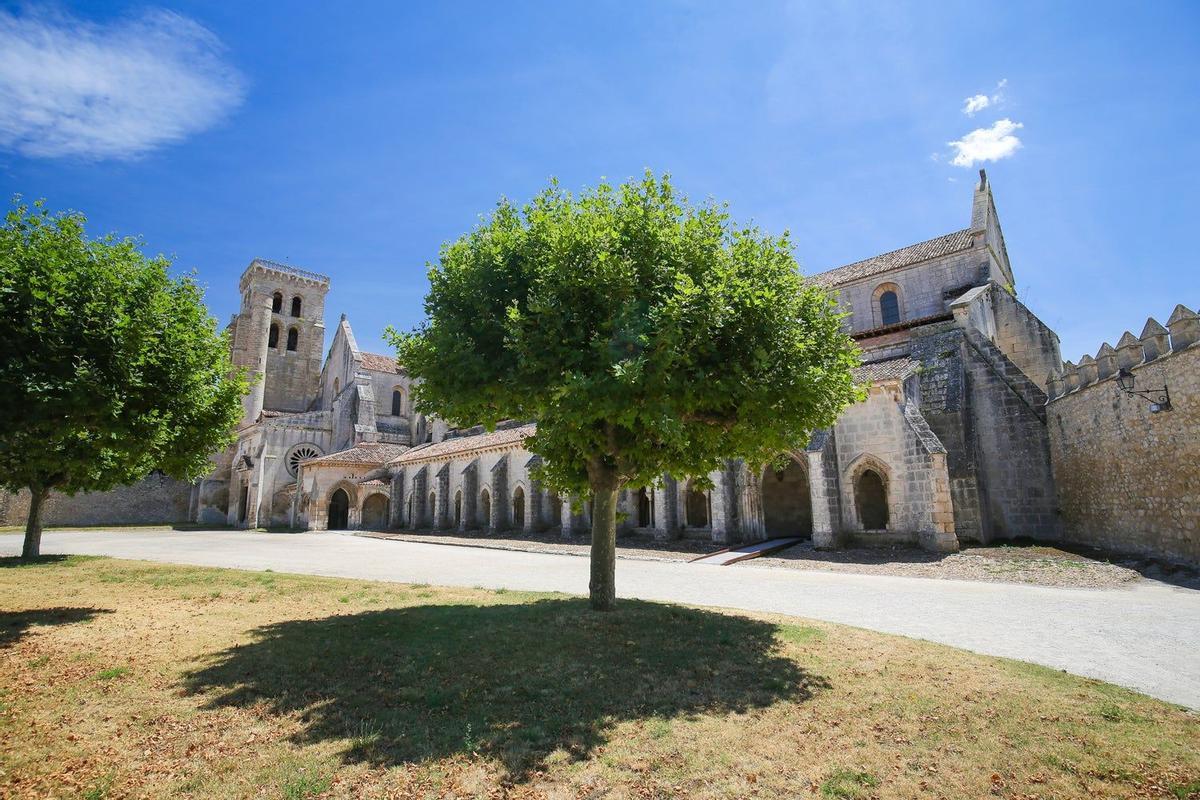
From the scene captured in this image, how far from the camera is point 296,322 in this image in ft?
187

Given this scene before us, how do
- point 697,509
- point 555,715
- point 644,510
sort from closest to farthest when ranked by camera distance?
point 555,715, point 697,509, point 644,510

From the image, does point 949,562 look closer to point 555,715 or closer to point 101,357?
point 555,715

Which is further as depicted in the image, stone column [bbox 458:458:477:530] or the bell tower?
the bell tower

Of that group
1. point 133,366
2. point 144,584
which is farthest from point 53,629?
point 144,584

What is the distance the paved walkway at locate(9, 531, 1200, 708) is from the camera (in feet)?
24.9

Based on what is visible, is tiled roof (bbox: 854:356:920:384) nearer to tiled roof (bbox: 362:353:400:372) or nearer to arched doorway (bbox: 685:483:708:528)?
arched doorway (bbox: 685:483:708:528)

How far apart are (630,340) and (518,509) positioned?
26.8m

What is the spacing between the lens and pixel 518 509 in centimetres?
3341

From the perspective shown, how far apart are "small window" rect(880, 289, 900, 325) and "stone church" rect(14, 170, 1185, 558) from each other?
0.24ft

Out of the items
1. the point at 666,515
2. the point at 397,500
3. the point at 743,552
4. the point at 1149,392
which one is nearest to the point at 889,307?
the point at 1149,392

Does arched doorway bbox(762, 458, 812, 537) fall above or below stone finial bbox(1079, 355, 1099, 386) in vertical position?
below

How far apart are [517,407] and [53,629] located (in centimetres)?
784

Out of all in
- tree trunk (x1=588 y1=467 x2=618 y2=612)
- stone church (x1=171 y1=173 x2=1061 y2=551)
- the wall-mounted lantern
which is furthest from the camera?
stone church (x1=171 y1=173 x2=1061 y2=551)

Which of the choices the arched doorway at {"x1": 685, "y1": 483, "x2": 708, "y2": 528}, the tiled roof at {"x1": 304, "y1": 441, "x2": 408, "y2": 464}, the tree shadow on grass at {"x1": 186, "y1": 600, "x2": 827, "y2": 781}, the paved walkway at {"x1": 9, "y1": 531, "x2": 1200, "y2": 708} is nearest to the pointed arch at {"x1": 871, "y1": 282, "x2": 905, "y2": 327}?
the arched doorway at {"x1": 685, "y1": 483, "x2": 708, "y2": 528}
